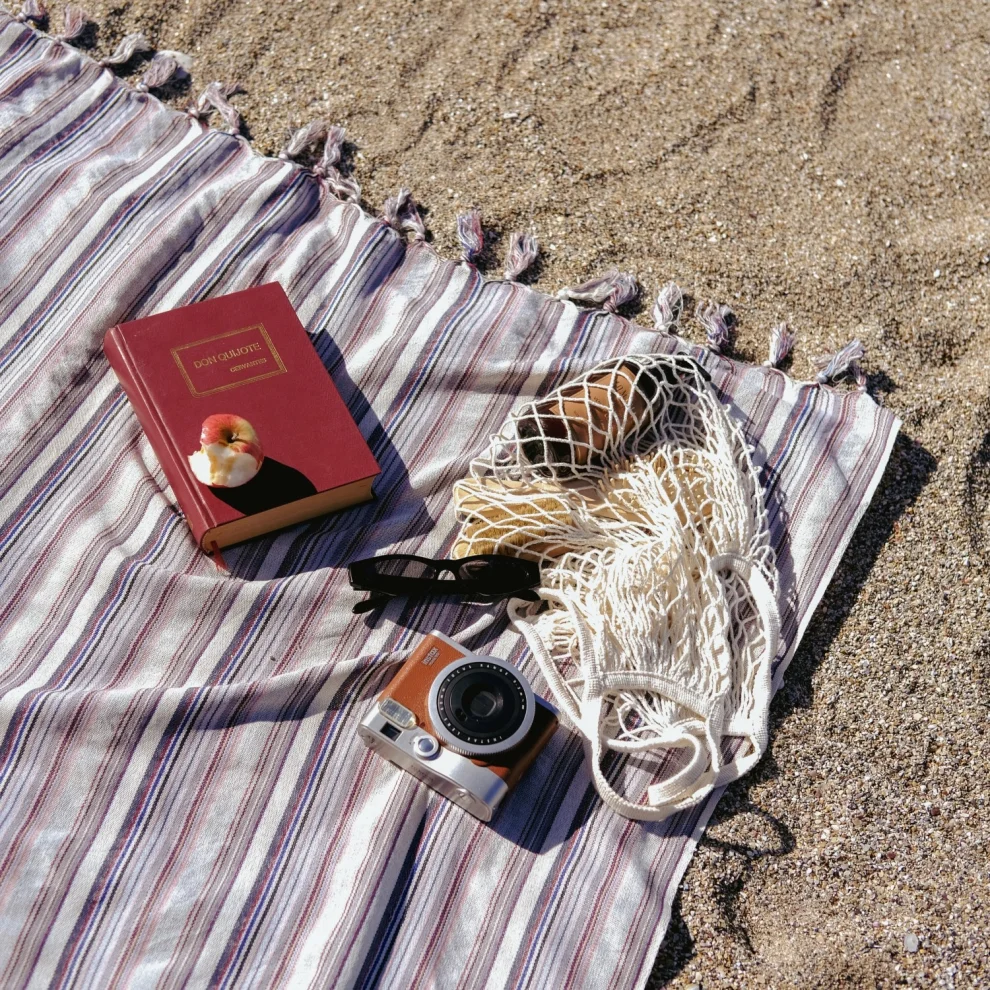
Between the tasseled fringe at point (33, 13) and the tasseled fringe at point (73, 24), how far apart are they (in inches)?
2.0

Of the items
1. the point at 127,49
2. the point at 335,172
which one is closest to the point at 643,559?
the point at 335,172

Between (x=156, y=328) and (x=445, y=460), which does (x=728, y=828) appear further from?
(x=156, y=328)

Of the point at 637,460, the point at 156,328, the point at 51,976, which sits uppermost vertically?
the point at 156,328

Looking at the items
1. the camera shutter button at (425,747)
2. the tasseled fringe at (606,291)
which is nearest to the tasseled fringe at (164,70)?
the tasseled fringe at (606,291)

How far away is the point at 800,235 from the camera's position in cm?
206

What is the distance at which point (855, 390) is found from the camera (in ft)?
6.18

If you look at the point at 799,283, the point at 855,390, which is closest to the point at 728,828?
the point at 855,390

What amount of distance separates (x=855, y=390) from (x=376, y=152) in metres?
1.14

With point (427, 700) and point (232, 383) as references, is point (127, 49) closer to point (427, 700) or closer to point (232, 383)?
point (232, 383)

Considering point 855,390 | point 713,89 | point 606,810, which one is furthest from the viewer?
point 713,89

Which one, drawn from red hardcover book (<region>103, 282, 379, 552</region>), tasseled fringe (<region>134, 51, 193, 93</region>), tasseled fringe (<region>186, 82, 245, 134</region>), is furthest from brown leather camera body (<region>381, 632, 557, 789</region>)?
tasseled fringe (<region>134, 51, 193, 93</region>)

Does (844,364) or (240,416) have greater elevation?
(240,416)

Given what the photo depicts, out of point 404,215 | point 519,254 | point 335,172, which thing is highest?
point 335,172

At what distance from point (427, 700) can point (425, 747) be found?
0.07 meters
